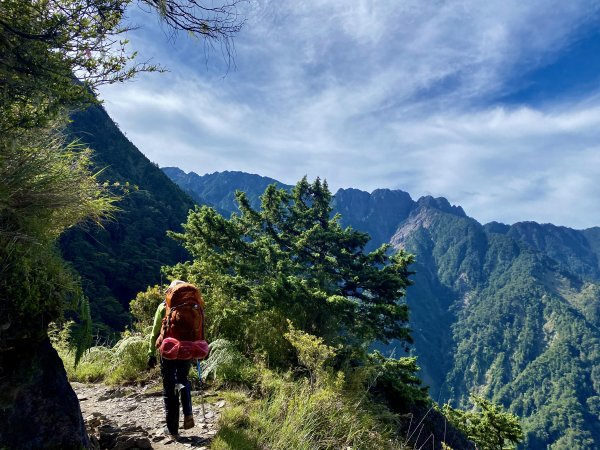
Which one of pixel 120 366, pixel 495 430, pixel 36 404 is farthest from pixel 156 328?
pixel 495 430

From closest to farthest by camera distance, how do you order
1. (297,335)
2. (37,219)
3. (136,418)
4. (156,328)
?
(37,219)
(156,328)
(136,418)
(297,335)

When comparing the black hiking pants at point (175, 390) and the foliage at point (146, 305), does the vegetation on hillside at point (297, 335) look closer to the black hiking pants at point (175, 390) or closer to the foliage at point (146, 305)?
the foliage at point (146, 305)

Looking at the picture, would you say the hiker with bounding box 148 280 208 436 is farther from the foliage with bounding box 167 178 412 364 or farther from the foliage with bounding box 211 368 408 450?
the foliage with bounding box 167 178 412 364

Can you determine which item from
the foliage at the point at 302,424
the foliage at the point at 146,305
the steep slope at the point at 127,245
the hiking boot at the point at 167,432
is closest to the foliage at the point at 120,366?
the foliage at the point at 146,305

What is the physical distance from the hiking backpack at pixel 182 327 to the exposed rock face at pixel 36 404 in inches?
45.2

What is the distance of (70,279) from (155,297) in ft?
17.0

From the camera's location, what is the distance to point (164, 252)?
5725 centimetres

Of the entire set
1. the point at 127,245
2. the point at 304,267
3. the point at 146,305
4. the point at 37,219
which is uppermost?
the point at 127,245

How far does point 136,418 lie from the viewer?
5047 millimetres

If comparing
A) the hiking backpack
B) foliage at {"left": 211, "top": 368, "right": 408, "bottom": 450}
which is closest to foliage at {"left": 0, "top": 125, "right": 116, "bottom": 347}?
the hiking backpack

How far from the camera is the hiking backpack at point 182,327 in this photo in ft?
14.7

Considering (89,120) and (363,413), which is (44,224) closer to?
(363,413)

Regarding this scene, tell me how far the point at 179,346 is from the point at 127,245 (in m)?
56.0

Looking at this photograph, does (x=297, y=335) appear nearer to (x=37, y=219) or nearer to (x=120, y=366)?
(x=120, y=366)
